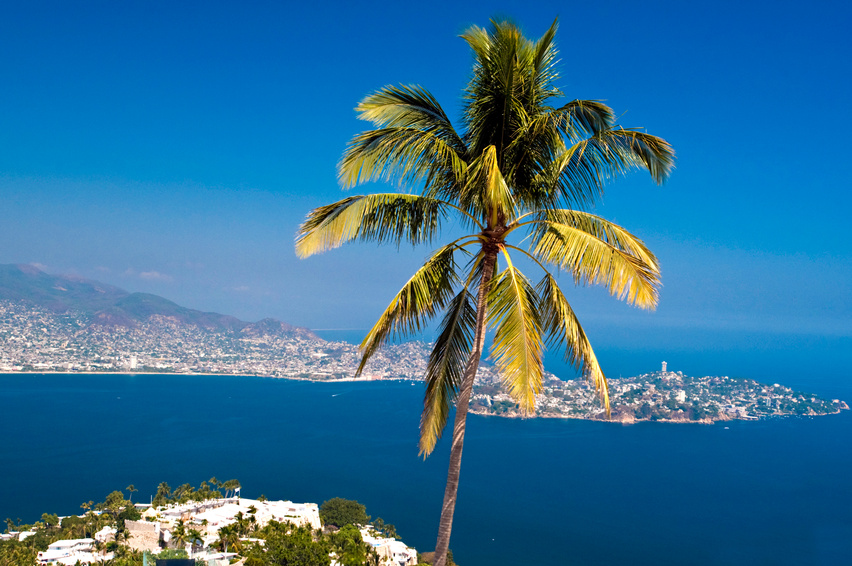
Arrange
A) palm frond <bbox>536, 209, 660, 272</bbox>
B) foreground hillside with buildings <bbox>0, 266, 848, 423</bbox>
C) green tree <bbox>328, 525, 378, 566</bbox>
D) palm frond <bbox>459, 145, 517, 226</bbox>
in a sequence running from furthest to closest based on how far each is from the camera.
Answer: foreground hillside with buildings <bbox>0, 266, 848, 423</bbox> → green tree <bbox>328, 525, 378, 566</bbox> → palm frond <bbox>536, 209, 660, 272</bbox> → palm frond <bbox>459, 145, 517, 226</bbox>

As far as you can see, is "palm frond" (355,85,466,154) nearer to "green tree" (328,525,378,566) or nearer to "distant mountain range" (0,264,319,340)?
"green tree" (328,525,378,566)

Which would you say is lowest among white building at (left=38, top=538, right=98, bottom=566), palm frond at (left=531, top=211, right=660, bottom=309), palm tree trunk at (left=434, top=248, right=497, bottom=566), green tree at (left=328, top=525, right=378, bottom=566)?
white building at (left=38, top=538, right=98, bottom=566)

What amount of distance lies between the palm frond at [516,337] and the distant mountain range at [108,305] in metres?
138

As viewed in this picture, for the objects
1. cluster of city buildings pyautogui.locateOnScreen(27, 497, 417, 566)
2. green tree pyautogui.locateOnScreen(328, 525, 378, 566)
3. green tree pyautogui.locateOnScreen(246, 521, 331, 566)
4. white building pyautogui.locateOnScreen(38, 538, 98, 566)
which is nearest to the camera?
green tree pyautogui.locateOnScreen(246, 521, 331, 566)

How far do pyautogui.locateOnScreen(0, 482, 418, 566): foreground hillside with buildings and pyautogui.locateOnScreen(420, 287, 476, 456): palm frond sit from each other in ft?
28.1

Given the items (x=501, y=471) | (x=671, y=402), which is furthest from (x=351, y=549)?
(x=671, y=402)

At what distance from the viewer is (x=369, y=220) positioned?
3.26m

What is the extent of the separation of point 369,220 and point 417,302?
21.7 inches

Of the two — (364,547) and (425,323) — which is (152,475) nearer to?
(364,547)

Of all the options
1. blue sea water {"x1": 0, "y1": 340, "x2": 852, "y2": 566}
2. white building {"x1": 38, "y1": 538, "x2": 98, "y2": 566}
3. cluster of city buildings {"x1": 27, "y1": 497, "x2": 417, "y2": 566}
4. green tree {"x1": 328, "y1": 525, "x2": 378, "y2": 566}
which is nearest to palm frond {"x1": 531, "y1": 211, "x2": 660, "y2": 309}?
green tree {"x1": 328, "y1": 525, "x2": 378, "y2": 566}

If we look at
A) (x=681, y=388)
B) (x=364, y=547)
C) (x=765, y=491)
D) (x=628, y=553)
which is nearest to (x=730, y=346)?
(x=681, y=388)

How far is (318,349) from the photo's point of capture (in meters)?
115

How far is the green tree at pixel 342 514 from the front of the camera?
19.7 m

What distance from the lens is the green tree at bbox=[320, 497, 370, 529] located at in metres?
19.7
